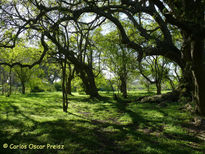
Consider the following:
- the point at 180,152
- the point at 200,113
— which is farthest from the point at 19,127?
the point at 200,113

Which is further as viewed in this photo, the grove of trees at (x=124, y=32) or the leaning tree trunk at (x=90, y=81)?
the leaning tree trunk at (x=90, y=81)

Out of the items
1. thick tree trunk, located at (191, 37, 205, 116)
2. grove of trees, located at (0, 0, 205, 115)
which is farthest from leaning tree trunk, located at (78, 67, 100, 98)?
thick tree trunk, located at (191, 37, 205, 116)

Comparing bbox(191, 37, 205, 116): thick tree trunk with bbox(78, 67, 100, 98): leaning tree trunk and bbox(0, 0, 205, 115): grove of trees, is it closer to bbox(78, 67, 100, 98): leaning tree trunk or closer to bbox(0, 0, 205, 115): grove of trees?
bbox(0, 0, 205, 115): grove of trees

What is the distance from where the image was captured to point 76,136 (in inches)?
286

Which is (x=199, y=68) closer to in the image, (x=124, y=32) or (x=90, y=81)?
(x=124, y=32)

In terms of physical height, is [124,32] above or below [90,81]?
above

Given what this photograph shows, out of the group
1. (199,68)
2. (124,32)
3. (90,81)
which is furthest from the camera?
(90,81)

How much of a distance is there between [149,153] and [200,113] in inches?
292

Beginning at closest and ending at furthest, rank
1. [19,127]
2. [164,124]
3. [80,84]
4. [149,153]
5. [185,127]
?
[149,153], [19,127], [185,127], [164,124], [80,84]

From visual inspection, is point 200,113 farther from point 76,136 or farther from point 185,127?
point 76,136

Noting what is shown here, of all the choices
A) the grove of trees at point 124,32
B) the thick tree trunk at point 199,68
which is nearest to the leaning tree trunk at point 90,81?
the grove of trees at point 124,32

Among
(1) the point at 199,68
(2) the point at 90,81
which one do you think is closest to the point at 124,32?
(1) the point at 199,68

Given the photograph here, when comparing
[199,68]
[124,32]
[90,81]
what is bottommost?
[90,81]

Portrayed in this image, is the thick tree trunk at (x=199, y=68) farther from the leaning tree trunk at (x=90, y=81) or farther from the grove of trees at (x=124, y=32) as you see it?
the leaning tree trunk at (x=90, y=81)
